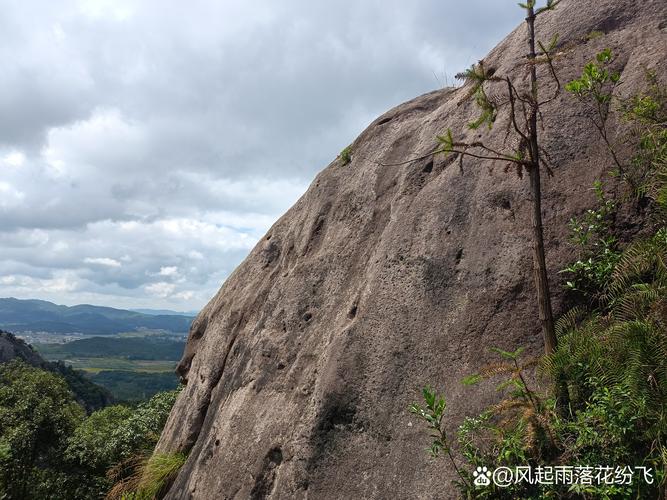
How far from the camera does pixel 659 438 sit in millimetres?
3957

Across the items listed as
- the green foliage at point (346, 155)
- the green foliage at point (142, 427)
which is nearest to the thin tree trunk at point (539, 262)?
the green foliage at point (346, 155)

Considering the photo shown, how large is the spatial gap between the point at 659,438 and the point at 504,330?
235 centimetres

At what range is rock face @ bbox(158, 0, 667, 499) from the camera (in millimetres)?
6277

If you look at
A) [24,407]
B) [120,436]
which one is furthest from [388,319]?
[24,407]

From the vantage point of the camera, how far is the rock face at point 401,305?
6277 mm

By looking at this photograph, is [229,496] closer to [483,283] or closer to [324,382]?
[324,382]

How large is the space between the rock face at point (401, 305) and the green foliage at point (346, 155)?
1.22m

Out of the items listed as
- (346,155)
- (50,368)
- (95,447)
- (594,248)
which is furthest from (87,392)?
(594,248)

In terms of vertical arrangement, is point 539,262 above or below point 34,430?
above

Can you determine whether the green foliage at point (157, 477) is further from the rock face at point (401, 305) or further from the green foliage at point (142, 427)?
the green foliage at point (142, 427)

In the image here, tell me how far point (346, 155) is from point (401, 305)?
5.74 meters

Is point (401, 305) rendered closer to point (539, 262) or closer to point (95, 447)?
point (539, 262)

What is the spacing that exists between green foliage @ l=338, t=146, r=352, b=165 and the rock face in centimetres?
122

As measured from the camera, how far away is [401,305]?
7.24 metres
